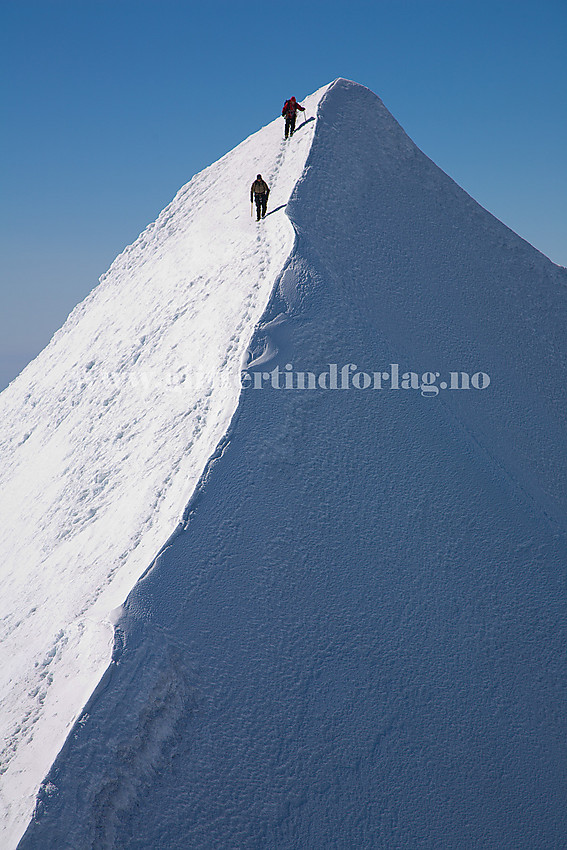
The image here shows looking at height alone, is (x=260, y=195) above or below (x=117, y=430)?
above

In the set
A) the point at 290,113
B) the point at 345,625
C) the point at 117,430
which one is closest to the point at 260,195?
the point at 290,113

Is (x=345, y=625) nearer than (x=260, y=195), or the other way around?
(x=345, y=625)

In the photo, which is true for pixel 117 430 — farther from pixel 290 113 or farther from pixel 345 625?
pixel 290 113

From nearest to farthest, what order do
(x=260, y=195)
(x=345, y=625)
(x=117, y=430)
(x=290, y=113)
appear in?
(x=345, y=625)
(x=117, y=430)
(x=260, y=195)
(x=290, y=113)

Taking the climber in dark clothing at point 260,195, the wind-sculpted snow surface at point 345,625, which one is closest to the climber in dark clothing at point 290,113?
the climber in dark clothing at point 260,195

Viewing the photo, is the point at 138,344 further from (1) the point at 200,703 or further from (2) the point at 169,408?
(1) the point at 200,703

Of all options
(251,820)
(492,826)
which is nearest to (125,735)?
(251,820)

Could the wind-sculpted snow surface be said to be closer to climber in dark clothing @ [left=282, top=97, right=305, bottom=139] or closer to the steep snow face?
the steep snow face
